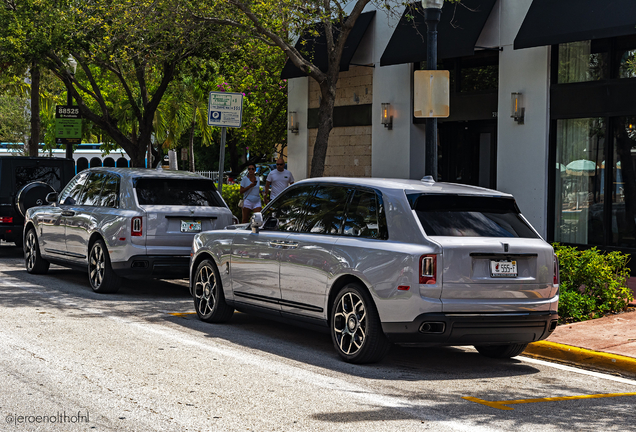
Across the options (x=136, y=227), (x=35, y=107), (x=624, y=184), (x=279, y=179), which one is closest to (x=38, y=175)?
(x=279, y=179)

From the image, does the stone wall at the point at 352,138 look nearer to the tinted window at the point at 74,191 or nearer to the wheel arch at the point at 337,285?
the tinted window at the point at 74,191

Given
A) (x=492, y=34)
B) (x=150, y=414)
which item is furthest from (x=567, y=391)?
(x=492, y=34)

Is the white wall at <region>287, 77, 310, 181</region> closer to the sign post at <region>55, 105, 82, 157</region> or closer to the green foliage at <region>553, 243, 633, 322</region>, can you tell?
the sign post at <region>55, 105, 82, 157</region>

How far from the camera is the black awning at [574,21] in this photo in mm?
12773

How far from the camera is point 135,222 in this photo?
11320 millimetres

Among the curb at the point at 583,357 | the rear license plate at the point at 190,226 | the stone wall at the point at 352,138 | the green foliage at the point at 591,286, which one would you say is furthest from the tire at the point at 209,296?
the stone wall at the point at 352,138

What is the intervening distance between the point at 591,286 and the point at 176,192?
5844 millimetres

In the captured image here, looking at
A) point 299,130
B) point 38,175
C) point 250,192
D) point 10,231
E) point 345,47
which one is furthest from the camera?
point 299,130

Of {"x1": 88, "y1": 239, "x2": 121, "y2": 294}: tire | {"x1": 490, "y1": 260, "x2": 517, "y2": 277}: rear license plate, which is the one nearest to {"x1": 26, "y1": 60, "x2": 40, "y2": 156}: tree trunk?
{"x1": 88, "y1": 239, "x2": 121, "y2": 294}: tire

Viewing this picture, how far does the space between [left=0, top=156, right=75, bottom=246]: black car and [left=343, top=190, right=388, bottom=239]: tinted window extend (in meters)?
10.3

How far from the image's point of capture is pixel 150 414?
551cm

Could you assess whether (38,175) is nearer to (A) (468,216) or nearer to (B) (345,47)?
(B) (345,47)

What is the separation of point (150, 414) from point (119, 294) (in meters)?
6.60

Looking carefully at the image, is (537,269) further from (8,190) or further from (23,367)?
(8,190)
